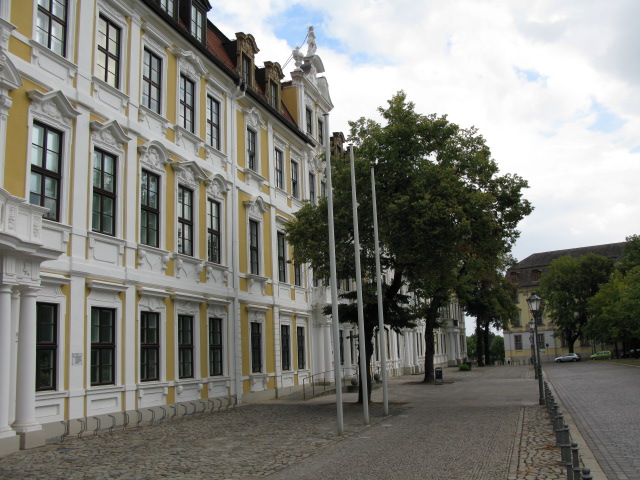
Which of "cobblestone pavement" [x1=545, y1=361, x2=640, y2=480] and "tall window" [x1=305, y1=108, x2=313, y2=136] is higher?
"tall window" [x1=305, y1=108, x2=313, y2=136]

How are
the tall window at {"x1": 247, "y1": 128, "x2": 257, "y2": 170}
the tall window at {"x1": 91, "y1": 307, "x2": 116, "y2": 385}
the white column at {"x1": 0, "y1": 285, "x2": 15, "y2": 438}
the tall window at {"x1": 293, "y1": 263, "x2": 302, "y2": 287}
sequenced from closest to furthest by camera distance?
1. the white column at {"x1": 0, "y1": 285, "x2": 15, "y2": 438}
2. the tall window at {"x1": 91, "y1": 307, "x2": 116, "y2": 385}
3. the tall window at {"x1": 247, "y1": 128, "x2": 257, "y2": 170}
4. the tall window at {"x1": 293, "y1": 263, "x2": 302, "y2": 287}

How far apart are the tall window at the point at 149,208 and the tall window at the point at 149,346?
227 cm

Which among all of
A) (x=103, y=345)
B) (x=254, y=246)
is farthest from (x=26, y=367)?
(x=254, y=246)

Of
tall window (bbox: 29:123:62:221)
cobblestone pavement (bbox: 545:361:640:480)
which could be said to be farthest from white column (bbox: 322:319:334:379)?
tall window (bbox: 29:123:62:221)

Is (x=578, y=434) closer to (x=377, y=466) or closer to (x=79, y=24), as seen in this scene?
(x=377, y=466)

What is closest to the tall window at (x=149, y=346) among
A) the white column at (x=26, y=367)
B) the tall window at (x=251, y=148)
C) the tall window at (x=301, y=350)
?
the white column at (x=26, y=367)

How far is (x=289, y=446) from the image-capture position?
13008 mm

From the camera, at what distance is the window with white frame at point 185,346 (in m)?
20.3

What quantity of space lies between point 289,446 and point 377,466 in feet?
9.80

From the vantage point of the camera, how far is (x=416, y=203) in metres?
19.6

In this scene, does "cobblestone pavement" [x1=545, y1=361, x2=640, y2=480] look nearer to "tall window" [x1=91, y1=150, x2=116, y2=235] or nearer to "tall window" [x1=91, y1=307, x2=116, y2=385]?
"tall window" [x1=91, y1=307, x2=116, y2=385]

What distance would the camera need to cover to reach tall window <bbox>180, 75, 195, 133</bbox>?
21688 mm

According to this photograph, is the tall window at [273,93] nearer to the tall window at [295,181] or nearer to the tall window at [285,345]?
the tall window at [295,181]

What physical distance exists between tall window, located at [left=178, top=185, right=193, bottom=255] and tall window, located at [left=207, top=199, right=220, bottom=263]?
1.24m
